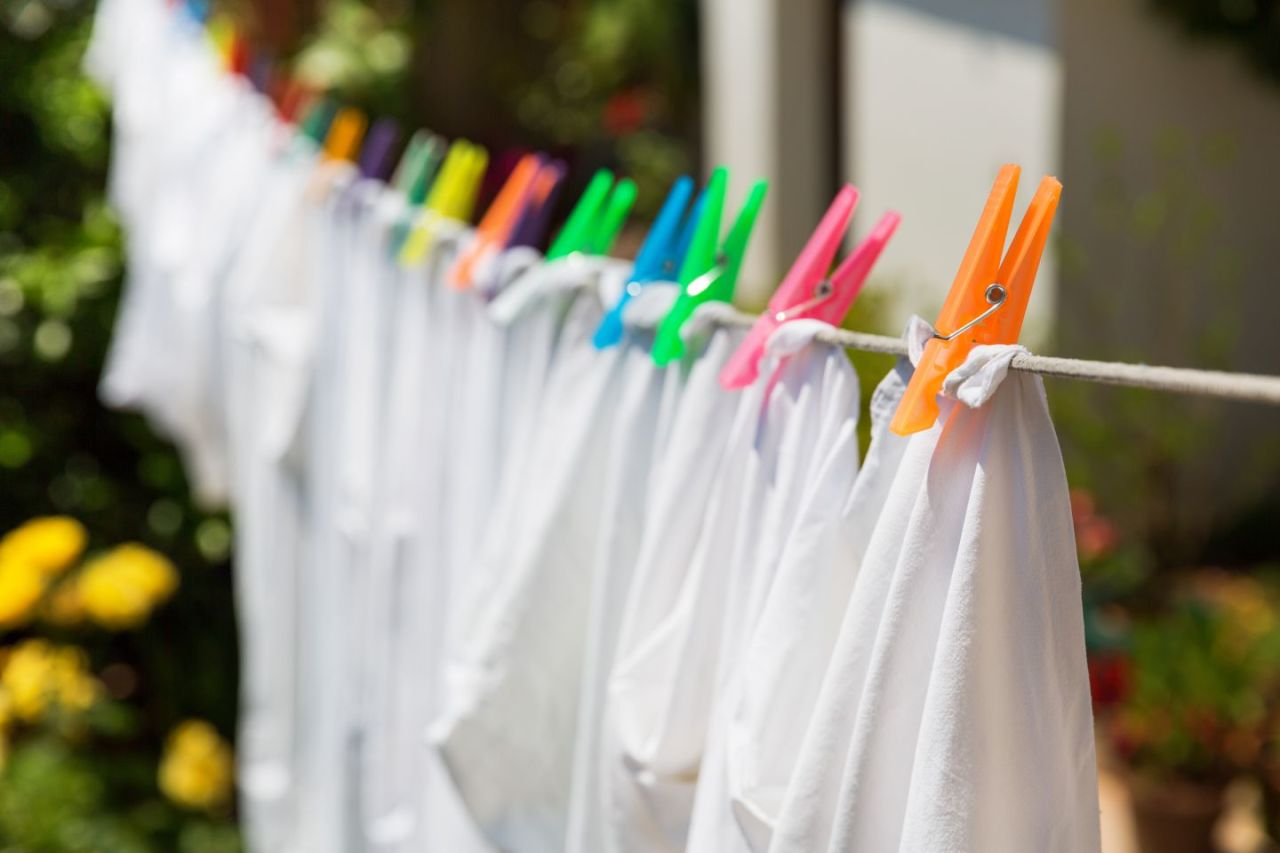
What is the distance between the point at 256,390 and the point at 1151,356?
102 inches

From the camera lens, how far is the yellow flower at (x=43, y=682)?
2523 mm

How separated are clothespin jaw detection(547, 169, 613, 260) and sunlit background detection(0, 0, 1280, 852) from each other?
86cm

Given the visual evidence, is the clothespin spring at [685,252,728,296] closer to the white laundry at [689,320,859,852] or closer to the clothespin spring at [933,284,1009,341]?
the white laundry at [689,320,859,852]

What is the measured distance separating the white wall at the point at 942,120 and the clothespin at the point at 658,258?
1.86 meters

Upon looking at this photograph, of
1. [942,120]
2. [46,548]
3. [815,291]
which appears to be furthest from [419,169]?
[942,120]

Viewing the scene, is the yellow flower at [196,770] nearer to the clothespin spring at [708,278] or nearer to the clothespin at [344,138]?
the clothespin at [344,138]

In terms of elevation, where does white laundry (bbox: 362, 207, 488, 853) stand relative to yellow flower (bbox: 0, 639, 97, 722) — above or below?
above

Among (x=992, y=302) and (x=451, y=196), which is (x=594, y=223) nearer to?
(x=451, y=196)

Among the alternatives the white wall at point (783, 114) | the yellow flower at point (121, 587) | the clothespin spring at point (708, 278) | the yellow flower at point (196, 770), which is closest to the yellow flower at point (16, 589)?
the yellow flower at point (121, 587)

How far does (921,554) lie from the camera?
0.71 meters

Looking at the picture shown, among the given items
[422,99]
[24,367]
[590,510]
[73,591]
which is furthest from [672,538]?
[422,99]

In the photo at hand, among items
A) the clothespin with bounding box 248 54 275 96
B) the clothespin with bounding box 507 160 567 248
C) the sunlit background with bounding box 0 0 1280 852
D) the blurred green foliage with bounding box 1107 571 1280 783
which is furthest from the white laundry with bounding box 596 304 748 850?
the blurred green foliage with bounding box 1107 571 1280 783

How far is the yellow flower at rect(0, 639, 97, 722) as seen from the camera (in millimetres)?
2523

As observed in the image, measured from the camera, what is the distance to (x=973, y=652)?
2.27 ft
